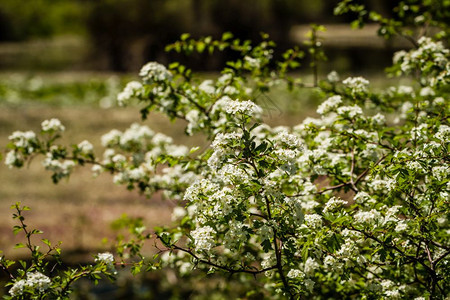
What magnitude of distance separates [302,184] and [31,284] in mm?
1788

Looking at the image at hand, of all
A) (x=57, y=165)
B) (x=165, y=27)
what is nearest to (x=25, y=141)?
(x=57, y=165)

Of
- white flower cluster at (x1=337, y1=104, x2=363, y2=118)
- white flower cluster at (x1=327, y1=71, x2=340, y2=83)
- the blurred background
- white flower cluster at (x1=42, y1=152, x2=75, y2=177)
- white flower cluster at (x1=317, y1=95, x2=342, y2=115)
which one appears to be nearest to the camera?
white flower cluster at (x1=337, y1=104, x2=363, y2=118)

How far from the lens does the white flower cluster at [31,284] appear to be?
218cm

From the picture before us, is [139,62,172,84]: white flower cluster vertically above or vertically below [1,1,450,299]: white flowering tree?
above

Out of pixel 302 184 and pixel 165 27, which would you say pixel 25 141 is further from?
pixel 165 27

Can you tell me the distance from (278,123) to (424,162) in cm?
1046

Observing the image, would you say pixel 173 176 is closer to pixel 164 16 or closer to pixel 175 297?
pixel 175 297

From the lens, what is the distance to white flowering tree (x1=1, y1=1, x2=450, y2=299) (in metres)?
2.29

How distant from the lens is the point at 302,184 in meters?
3.19

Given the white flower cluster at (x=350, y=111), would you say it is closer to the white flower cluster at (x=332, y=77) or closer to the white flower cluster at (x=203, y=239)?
the white flower cluster at (x=332, y=77)

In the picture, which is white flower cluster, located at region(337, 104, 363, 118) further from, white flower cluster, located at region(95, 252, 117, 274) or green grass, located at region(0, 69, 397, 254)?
white flower cluster, located at region(95, 252, 117, 274)

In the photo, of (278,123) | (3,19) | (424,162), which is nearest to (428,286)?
(424,162)

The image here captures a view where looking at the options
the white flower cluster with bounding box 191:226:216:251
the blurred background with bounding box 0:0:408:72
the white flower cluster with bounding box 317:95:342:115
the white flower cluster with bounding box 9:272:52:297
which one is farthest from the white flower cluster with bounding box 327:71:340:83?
the blurred background with bounding box 0:0:408:72

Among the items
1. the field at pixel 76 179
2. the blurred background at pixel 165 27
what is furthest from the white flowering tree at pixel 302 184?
the blurred background at pixel 165 27
